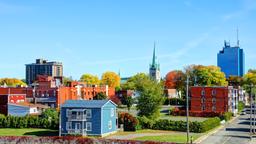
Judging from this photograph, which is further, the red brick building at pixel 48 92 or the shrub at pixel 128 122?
the red brick building at pixel 48 92

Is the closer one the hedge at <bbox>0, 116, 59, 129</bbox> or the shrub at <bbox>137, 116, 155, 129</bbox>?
the hedge at <bbox>0, 116, 59, 129</bbox>

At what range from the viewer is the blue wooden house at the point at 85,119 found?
6525cm

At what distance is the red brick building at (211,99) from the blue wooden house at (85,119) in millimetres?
47801

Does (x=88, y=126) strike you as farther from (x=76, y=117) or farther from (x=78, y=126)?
(x=76, y=117)

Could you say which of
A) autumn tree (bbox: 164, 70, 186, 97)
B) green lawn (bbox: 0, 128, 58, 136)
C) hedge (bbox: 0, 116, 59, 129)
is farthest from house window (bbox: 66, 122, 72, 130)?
autumn tree (bbox: 164, 70, 186, 97)

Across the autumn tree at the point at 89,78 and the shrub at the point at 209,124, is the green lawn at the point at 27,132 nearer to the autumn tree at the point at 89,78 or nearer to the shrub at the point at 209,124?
the shrub at the point at 209,124

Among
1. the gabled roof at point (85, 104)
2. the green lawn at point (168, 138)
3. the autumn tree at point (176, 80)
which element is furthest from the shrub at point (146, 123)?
the autumn tree at point (176, 80)

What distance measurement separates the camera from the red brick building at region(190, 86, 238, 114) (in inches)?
4240

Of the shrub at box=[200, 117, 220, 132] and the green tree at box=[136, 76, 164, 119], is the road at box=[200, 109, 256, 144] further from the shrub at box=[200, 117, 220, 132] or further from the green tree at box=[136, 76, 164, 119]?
the green tree at box=[136, 76, 164, 119]

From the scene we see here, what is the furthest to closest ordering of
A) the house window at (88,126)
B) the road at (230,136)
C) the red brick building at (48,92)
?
the red brick building at (48,92) → the house window at (88,126) → the road at (230,136)

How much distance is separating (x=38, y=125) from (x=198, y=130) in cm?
2579

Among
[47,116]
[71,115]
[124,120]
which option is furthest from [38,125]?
[124,120]

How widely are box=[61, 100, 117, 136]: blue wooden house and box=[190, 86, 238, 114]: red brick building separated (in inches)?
1882

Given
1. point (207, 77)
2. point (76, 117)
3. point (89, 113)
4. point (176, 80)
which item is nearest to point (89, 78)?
point (176, 80)
